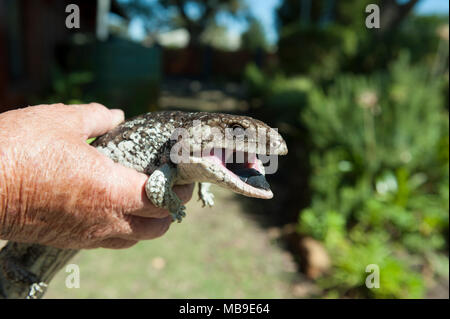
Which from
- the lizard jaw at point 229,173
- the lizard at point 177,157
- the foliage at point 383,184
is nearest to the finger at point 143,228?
the lizard at point 177,157

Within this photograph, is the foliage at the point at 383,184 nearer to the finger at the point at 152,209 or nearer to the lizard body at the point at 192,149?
the finger at the point at 152,209

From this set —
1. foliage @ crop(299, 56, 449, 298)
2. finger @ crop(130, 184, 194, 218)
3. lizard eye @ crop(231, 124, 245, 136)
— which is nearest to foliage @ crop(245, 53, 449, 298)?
foliage @ crop(299, 56, 449, 298)

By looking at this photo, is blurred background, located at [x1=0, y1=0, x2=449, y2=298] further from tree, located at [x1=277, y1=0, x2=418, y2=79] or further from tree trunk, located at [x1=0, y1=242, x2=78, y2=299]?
tree trunk, located at [x1=0, y1=242, x2=78, y2=299]

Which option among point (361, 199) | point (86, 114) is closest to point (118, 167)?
point (86, 114)

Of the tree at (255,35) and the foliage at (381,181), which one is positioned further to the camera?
the tree at (255,35)

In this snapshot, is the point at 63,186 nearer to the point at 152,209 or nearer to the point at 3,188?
the point at 3,188
